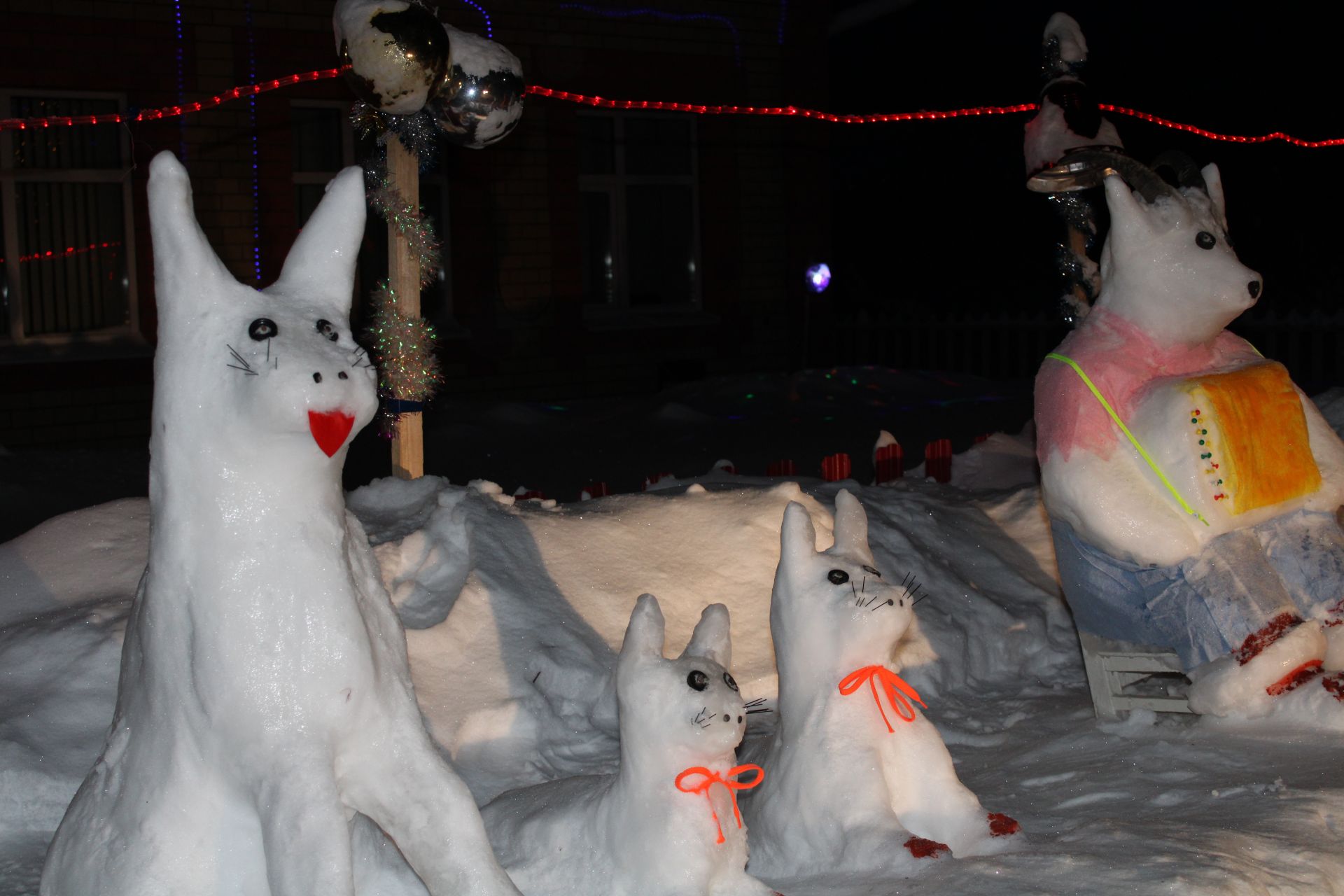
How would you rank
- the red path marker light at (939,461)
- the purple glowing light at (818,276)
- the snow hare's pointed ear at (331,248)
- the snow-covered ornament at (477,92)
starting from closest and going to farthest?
the snow hare's pointed ear at (331,248) < the snow-covered ornament at (477,92) < the red path marker light at (939,461) < the purple glowing light at (818,276)

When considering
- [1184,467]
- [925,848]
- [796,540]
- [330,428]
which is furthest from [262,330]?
[1184,467]

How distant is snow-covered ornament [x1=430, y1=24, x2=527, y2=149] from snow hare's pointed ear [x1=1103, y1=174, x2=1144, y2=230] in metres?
2.26

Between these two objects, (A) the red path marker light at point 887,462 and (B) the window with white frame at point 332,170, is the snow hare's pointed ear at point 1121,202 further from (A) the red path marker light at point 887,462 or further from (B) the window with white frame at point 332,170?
(B) the window with white frame at point 332,170

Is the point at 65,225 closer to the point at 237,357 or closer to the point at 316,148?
the point at 316,148

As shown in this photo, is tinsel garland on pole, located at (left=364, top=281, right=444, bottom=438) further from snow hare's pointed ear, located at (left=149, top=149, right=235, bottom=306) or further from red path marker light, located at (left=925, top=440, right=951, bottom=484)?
red path marker light, located at (left=925, top=440, right=951, bottom=484)

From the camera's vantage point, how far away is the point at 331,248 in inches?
116

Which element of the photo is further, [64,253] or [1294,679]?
[64,253]

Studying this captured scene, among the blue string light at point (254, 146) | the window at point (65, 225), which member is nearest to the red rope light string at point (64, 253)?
the window at point (65, 225)

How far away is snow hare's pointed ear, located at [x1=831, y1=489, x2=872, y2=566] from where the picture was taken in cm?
386

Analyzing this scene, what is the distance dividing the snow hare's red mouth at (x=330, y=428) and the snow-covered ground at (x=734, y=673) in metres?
0.99

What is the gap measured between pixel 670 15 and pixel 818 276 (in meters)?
3.17

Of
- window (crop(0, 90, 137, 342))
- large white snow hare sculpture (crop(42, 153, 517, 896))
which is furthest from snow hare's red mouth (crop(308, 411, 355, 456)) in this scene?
window (crop(0, 90, 137, 342))

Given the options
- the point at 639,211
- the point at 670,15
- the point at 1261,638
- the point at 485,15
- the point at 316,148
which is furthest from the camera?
the point at 639,211

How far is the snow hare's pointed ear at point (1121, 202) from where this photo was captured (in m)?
4.48
